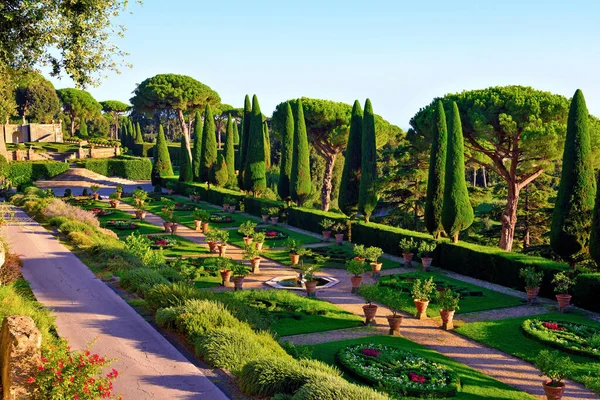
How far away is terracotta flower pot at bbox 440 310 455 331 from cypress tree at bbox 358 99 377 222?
48.6ft

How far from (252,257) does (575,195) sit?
12.2m

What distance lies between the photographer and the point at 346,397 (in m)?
7.71

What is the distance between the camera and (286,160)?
40562 mm

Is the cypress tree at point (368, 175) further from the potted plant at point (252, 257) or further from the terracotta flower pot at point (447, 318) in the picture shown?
the terracotta flower pot at point (447, 318)

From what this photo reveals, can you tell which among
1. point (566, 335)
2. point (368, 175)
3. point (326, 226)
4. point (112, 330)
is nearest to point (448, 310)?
point (566, 335)

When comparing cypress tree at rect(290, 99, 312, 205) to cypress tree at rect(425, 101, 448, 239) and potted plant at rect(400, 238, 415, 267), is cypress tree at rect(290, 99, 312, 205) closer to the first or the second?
cypress tree at rect(425, 101, 448, 239)

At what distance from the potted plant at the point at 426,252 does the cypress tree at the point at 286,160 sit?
16.8m

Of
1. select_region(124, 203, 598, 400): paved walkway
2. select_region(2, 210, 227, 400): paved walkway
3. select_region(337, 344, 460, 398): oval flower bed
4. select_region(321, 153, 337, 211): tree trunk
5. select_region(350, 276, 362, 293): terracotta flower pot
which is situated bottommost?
select_region(124, 203, 598, 400): paved walkway

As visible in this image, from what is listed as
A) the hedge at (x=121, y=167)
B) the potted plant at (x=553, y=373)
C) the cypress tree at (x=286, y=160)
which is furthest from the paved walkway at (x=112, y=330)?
the hedge at (x=121, y=167)

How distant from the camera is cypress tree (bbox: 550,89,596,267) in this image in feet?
66.1

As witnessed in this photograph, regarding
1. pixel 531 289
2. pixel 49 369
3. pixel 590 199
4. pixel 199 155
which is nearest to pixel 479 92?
pixel 590 199

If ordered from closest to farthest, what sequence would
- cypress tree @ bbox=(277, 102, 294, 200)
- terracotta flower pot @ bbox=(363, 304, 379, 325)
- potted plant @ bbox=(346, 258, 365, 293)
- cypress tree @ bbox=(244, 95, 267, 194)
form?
terracotta flower pot @ bbox=(363, 304, 379, 325) < potted plant @ bbox=(346, 258, 365, 293) < cypress tree @ bbox=(277, 102, 294, 200) < cypress tree @ bbox=(244, 95, 267, 194)

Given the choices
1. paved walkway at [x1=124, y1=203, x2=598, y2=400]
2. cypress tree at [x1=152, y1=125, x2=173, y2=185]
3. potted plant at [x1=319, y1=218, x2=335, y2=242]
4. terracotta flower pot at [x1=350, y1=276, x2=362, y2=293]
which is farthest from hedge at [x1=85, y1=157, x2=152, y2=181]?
terracotta flower pot at [x1=350, y1=276, x2=362, y2=293]

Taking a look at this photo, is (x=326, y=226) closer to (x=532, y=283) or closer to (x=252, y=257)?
(x=252, y=257)
